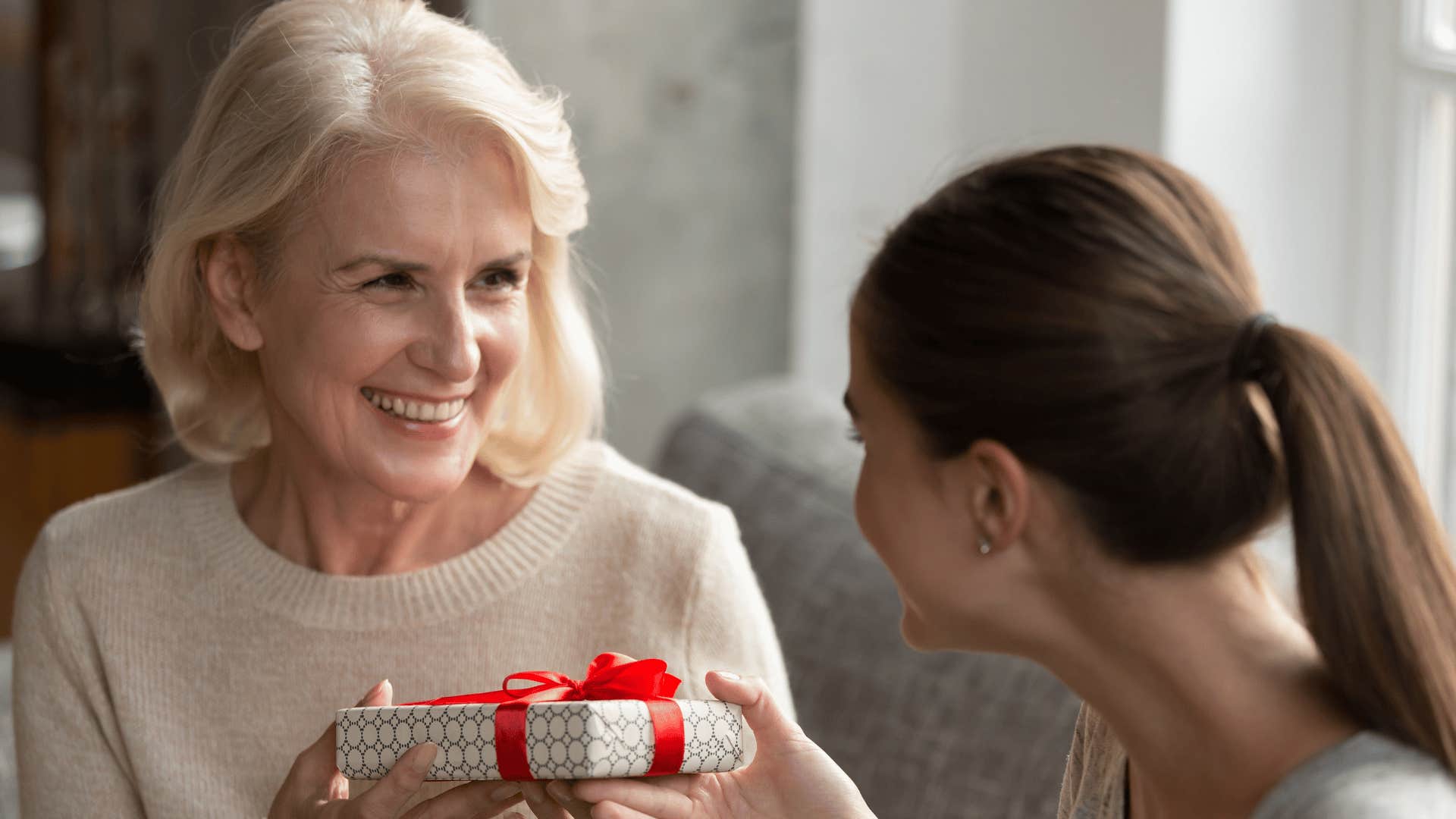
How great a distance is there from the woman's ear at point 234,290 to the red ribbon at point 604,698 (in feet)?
1.67

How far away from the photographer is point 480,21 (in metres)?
3.15

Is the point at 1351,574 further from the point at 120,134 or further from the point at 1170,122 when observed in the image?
the point at 120,134

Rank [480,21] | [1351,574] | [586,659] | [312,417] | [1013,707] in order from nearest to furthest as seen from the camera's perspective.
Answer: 1. [1351,574]
2. [312,417]
3. [586,659]
4. [1013,707]
5. [480,21]

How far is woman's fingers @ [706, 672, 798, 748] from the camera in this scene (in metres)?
1.27

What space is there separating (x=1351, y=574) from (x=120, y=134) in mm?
3686

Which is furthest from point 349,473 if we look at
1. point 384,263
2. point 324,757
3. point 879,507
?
point 879,507

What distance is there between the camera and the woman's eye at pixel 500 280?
152cm

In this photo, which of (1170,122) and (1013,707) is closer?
(1013,707)

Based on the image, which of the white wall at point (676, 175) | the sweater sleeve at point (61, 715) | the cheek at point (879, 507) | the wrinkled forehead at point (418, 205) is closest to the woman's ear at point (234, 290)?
the wrinkled forehead at point (418, 205)

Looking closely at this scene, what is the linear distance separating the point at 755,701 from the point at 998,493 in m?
0.33

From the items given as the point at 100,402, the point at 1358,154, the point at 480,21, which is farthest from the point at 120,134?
the point at 1358,154

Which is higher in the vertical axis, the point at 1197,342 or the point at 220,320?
the point at 1197,342

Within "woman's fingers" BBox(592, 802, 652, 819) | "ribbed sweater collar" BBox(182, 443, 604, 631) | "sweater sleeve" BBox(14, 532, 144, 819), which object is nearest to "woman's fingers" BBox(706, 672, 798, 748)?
"woman's fingers" BBox(592, 802, 652, 819)

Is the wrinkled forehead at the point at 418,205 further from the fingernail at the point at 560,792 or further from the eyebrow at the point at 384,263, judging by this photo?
the fingernail at the point at 560,792
